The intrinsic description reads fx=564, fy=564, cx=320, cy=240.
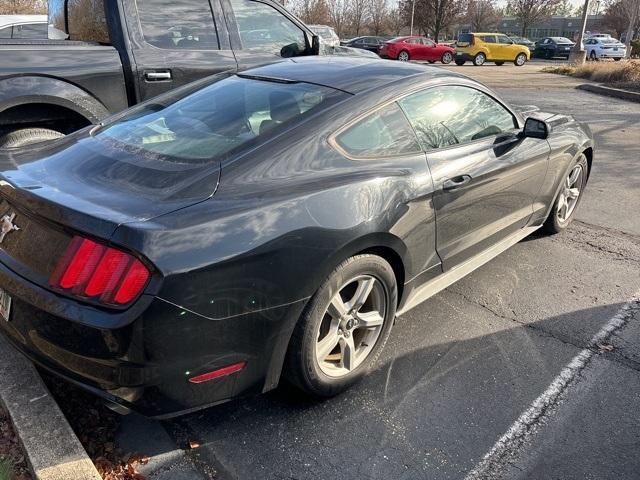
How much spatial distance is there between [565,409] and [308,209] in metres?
1.63

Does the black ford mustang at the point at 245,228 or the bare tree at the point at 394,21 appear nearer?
the black ford mustang at the point at 245,228

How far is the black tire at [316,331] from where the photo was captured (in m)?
2.46

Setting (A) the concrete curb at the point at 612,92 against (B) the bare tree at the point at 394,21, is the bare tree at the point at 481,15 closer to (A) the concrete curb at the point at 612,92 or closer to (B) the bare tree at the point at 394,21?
(B) the bare tree at the point at 394,21

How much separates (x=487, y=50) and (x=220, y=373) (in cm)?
→ 3323

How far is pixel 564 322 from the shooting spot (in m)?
3.58

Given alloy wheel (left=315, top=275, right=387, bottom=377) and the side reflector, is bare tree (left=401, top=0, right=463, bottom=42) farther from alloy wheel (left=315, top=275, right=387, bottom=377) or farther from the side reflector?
the side reflector

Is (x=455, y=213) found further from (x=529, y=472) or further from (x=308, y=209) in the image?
(x=529, y=472)

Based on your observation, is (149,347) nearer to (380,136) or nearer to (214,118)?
(214,118)

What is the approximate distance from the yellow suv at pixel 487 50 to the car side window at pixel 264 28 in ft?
94.5

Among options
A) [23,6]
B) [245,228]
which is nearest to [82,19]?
[245,228]

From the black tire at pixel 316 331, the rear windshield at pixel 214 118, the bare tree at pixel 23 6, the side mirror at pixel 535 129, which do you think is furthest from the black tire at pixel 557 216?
the bare tree at pixel 23 6

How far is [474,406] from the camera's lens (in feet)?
9.14

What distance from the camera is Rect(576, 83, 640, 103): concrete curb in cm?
1430

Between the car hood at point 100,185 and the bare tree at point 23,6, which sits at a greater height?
the bare tree at point 23,6
